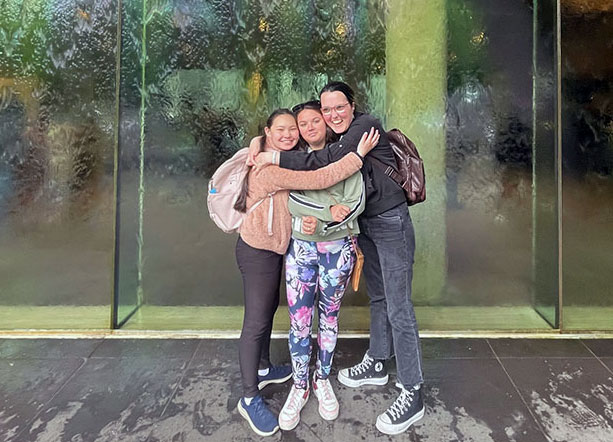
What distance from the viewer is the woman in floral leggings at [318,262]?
2.05 metres

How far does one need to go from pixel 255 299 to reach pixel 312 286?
32 cm

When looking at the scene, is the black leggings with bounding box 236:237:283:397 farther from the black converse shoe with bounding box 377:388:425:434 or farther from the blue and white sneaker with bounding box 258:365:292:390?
the black converse shoe with bounding box 377:388:425:434

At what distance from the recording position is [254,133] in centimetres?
398

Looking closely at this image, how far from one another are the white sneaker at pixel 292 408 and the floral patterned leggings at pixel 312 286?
4 centimetres

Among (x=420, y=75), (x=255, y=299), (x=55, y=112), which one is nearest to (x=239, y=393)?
(x=255, y=299)

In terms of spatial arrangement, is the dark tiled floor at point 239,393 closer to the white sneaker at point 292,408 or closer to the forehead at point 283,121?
the white sneaker at point 292,408

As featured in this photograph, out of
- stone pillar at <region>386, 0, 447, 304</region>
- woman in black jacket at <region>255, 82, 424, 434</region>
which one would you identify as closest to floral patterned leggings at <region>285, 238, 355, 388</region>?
woman in black jacket at <region>255, 82, 424, 434</region>

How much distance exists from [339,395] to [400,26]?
135 inches

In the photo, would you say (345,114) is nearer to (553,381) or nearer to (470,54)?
(553,381)

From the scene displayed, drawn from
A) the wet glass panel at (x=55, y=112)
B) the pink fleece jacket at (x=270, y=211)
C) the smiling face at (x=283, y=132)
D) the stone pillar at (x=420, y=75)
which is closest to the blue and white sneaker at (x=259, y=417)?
the pink fleece jacket at (x=270, y=211)

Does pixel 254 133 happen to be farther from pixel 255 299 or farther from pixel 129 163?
pixel 255 299

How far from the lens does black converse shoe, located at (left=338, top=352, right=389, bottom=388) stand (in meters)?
2.61

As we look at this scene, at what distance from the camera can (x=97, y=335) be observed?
3.36m

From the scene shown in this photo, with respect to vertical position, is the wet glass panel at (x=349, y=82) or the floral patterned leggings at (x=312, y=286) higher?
the wet glass panel at (x=349, y=82)
